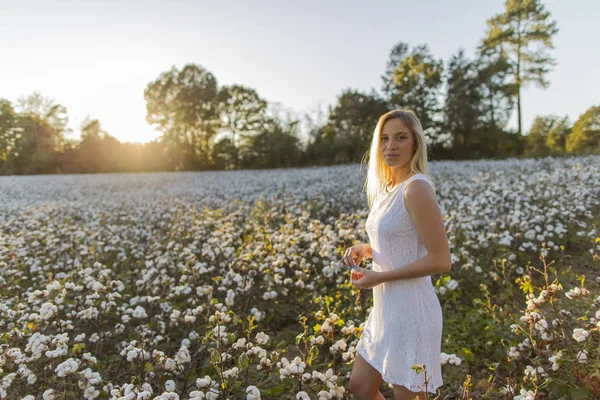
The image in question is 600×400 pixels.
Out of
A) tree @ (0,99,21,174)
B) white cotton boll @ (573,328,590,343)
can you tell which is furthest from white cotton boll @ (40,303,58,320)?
tree @ (0,99,21,174)

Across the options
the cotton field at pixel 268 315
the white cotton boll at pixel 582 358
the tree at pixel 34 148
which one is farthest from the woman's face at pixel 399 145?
the tree at pixel 34 148

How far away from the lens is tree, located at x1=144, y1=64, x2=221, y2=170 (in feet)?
177

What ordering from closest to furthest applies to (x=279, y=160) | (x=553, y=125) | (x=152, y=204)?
(x=152, y=204) → (x=279, y=160) → (x=553, y=125)

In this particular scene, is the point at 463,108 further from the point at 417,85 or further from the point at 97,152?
the point at 97,152

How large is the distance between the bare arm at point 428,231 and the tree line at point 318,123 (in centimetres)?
3619

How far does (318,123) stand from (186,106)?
20.6 m

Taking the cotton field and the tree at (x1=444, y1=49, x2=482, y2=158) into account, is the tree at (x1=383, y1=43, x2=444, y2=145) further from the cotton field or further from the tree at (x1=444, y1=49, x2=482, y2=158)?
the cotton field

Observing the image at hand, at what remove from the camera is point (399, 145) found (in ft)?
8.54

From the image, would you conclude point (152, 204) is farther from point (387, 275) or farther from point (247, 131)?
point (247, 131)

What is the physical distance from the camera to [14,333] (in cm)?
360

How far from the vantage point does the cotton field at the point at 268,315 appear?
9.89ft

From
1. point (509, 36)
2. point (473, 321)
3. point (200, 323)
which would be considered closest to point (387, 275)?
point (473, 321)

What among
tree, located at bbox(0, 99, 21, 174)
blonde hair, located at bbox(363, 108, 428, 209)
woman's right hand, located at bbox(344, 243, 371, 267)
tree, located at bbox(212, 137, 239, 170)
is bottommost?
woman's right hand, located at bbox(344, 243, 371, 267)

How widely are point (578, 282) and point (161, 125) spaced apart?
57342 millimetres
